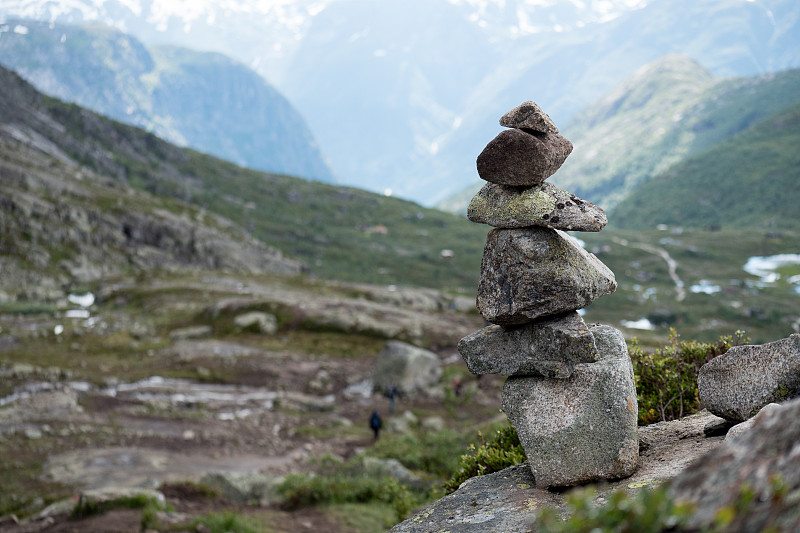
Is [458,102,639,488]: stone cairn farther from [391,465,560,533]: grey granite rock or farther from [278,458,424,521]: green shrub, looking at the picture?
[278,458,424,521]: green shrub

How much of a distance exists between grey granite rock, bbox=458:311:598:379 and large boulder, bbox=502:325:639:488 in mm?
325

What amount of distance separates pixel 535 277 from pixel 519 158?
2229 millimetres

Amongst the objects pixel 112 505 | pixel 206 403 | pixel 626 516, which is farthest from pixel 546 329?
pixel 206 403

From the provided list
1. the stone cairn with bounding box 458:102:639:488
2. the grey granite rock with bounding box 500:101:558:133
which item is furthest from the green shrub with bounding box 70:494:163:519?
the grey granite rock with bounding box 500:101:558:133

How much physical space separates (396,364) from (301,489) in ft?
90.5

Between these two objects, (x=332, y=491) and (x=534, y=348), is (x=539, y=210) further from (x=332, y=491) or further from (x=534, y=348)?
(x=332, y=491)

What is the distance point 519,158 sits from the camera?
34.6 feet

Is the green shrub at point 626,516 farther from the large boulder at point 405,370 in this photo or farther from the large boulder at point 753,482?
the large boulder at point 405,370

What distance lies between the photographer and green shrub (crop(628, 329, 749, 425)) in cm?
1309

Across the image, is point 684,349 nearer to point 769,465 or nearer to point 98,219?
point 769,465

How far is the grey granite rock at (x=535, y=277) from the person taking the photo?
10.1 m

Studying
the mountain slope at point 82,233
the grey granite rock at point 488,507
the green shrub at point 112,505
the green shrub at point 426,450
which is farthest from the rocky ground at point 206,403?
the mountain slope at point 82,233

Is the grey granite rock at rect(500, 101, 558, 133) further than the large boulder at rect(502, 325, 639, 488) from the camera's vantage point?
Yes

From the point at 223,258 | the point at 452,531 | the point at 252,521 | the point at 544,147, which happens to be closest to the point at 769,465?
the point at 452,531
